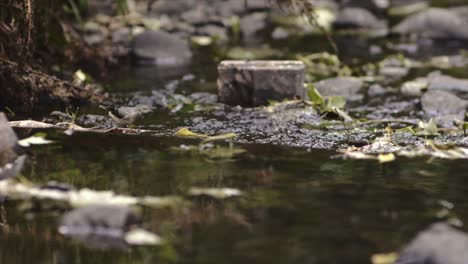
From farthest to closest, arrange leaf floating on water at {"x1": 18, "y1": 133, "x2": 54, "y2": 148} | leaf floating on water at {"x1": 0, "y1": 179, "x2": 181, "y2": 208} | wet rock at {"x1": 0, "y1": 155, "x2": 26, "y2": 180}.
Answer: leaf floating on water at {"x1": 18, "y1": 133, "x2": 54, "y2": 148} < wet rock at {"x1": 0, "y1": 155, "x2": 26, "y2": 180} < leaf floating on water at {"x1": 0, "y1": 179, "x2": 181, "y2": 208}

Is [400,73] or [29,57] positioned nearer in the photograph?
[29,57]

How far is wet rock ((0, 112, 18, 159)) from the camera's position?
2.15m

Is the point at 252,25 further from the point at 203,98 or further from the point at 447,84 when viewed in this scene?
the point at 203,98

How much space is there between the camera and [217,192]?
1.93m

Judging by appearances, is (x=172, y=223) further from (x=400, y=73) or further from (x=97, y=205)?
(x=400, y=73)

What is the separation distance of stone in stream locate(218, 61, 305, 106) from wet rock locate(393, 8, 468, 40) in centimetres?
429

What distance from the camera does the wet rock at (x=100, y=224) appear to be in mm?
1601

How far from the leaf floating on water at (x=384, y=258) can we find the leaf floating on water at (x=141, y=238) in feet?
1.49

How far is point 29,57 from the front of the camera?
3.29m

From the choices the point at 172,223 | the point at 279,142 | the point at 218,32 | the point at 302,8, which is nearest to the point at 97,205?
the point at 172,223

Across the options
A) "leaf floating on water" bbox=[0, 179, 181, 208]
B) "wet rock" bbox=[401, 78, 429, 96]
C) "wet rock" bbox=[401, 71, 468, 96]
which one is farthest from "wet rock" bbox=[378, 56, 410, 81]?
"leaf floating on water" bbox=[0, 179, 181, 208]

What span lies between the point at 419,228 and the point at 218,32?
6.48 metres

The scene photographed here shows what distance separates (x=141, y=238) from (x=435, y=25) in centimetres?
692

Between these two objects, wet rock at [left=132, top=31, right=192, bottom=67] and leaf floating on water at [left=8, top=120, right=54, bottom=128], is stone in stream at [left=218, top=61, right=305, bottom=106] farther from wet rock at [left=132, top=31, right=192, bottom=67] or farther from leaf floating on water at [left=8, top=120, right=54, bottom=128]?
wet rock at [left=132, top=31, right=192, bottom=67]
